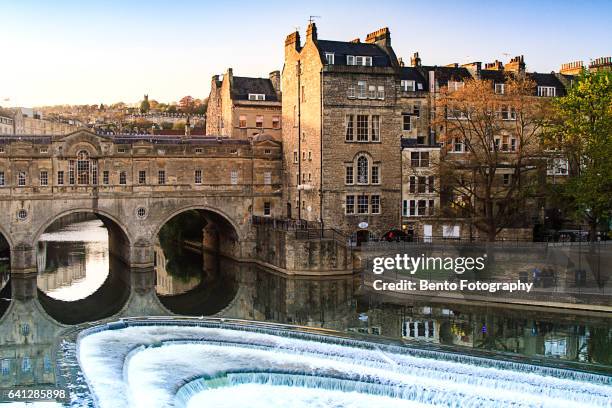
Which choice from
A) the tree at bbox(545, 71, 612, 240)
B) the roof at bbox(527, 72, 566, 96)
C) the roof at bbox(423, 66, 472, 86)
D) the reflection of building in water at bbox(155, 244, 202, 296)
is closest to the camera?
the tree at bbox(545, 71, 612, 240)

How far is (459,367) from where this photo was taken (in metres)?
26.4

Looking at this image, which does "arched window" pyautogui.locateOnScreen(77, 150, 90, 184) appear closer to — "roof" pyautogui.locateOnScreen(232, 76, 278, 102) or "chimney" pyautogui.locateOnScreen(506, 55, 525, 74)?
"roof" pyautogui.locateOnScreen(232, 76, 278, 102)

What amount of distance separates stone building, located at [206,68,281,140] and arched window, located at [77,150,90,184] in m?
15.1

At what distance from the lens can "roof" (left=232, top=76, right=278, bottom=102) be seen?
6312 cm

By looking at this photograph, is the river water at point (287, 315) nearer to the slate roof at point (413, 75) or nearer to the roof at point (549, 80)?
the slate roof at point (413, 75)

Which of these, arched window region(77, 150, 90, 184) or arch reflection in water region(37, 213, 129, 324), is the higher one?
arched window region(77, 150, 90, 184)

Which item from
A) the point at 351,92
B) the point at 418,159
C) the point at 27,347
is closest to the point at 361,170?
the point at 418,159

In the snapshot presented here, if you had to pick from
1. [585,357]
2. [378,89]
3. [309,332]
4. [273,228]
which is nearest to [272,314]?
Result: [309,332]

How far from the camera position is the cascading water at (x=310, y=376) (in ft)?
78.2

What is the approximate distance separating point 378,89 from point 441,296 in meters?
15.8

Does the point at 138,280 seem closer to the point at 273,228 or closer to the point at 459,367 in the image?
the point at 273,228

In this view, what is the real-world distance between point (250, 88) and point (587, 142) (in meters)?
29.2

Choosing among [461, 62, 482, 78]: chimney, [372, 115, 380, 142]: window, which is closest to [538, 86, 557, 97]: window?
[461, 62, 482, 78]: chimney

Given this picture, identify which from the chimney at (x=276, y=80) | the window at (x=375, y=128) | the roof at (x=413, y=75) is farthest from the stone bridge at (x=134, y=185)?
the chimney at (x=276, y=80)
